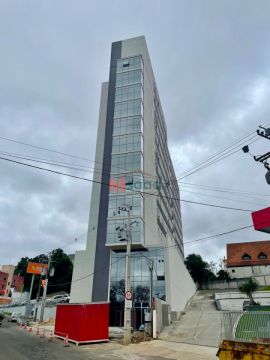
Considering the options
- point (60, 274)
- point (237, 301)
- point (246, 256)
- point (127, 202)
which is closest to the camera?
point (237, 301)

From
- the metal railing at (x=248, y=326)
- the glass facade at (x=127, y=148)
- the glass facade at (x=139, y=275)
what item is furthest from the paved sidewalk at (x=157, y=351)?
the glass facade at (x=127, y=148)

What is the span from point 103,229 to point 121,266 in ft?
22.0

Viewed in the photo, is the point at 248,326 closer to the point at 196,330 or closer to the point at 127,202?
the point at 196,330

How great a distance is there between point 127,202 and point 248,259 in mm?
33849

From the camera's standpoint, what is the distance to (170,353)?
49.8 ft

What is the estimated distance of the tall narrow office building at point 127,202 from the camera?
137 ft

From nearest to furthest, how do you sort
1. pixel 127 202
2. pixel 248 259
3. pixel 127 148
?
pixel 127 202 → pixel 127 148 → pixel 248 259

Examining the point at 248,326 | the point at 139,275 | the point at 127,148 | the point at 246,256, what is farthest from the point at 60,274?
the point at 248,326

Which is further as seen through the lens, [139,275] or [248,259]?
[248,259]

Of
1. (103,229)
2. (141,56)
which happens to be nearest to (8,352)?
(103,229)

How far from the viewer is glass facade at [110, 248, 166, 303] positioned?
39.9 m

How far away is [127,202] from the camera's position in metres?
46.4

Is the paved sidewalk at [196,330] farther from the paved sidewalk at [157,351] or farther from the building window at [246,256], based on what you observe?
the building window at [246,256]

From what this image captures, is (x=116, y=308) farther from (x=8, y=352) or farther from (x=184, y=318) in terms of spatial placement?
(x=8, y=352)
